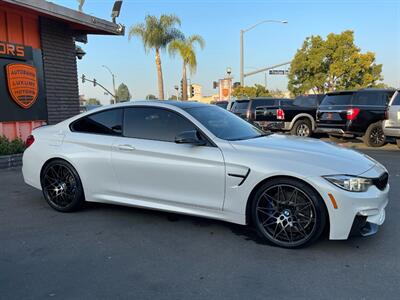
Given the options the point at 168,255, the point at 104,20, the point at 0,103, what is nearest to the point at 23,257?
the point at 168,255

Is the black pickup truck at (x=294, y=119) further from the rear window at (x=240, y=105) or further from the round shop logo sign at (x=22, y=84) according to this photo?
the round shop logo sign at (x=22, y=84)

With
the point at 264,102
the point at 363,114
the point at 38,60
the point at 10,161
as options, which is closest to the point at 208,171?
the point at 10,161

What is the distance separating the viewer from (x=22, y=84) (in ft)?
33.4

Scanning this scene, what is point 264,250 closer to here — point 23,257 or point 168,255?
point 168,255

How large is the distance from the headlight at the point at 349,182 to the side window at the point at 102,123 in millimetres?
2621

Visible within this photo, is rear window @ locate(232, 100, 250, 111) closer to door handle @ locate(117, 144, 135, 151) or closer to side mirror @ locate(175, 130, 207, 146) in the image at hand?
door handle @ locate(117, 144, 135, 151)

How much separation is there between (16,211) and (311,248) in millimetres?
3952

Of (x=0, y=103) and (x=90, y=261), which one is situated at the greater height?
(x=0, y=103)

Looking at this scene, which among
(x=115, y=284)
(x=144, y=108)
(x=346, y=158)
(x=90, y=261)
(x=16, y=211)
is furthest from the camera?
(x=16, y=211)

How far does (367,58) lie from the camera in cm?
3934

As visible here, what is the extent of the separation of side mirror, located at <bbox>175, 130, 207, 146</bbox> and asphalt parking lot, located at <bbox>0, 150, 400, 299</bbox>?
3.43 feet

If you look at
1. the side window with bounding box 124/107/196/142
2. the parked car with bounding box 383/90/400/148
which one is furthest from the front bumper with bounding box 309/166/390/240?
the parked car with bounding box 383/90/400/148

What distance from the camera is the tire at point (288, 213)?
3.81 meters

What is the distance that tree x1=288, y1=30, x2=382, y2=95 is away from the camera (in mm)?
39156
